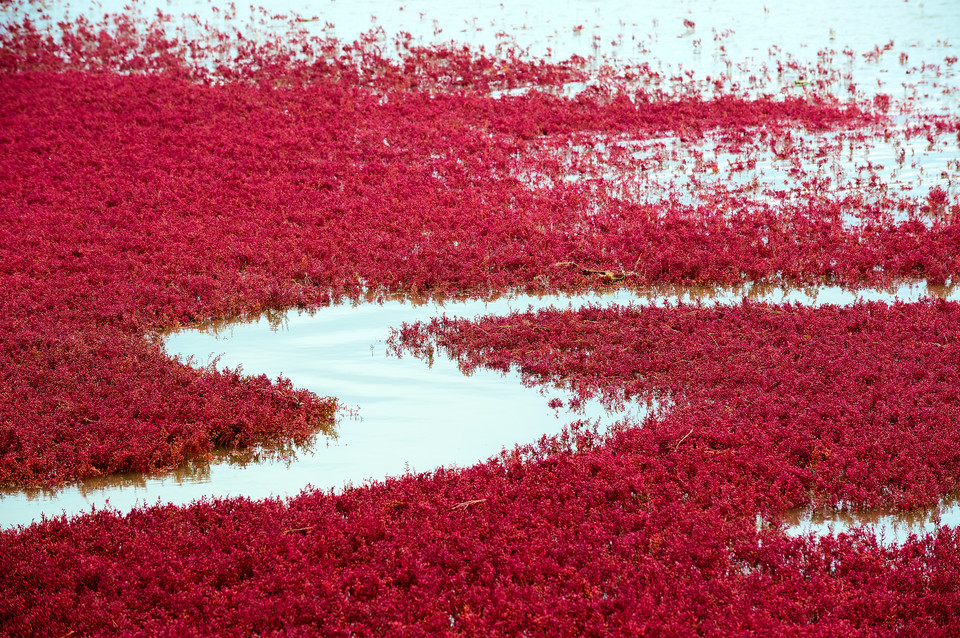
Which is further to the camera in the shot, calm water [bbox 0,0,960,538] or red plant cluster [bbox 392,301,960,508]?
calm water [bbox 0,0,960,538]

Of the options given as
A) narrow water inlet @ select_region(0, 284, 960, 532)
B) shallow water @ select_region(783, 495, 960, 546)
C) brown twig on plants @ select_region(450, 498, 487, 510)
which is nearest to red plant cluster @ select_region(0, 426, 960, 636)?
brown twig on plants @ select_region(450, 498, 487, 510)

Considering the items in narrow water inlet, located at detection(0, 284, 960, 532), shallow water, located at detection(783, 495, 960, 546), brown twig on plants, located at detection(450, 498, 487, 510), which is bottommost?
shallow water, located at detection(783, 495, 960, 546)

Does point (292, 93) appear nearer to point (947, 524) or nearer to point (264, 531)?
point (264, 531)

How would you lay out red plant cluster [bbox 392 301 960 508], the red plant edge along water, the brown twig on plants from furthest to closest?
red plant cluster [bbox 392 301 960 508] < the brown twig on plants < the red plant edge along water

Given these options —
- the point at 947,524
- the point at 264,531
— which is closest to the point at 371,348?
the point at 264,531

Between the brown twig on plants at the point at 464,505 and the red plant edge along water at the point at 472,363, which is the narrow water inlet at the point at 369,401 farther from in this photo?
the brown twig on plants at the point at 464,505

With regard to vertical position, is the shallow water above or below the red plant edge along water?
below

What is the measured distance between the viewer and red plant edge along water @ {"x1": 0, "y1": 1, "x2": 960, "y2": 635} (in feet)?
19.8

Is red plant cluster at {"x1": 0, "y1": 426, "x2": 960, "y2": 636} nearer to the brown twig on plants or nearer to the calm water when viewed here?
the brown twig on plants

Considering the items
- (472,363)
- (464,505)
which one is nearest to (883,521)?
(464,505)

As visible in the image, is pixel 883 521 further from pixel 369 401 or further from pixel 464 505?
pixel 369 401

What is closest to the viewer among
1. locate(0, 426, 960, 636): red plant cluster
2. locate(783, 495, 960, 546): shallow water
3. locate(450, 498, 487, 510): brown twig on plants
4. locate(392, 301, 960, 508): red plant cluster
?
locate(0, 426, 960, 636): red plant cluster

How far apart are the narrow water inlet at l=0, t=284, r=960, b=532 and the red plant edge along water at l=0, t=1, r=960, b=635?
390 millimetres

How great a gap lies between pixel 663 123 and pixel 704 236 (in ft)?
26.9
